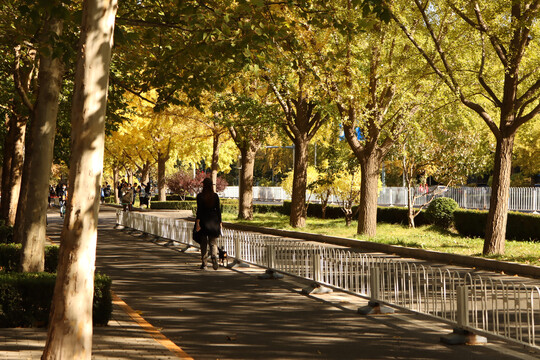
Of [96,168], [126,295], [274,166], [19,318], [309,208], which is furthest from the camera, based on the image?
[274,166]

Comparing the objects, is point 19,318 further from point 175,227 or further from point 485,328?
point 175,227

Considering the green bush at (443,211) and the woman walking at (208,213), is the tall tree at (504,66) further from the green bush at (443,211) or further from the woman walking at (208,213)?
the green bush at (443,211)

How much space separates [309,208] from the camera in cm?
3975

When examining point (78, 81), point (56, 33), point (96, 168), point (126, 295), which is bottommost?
point (126, 295)

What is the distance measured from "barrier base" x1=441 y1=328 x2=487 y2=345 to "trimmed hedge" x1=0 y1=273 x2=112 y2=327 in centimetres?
404

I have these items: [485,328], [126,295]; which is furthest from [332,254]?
[485,328]

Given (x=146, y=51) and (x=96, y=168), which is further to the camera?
(x=146, y=51)

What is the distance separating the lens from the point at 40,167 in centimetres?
1065

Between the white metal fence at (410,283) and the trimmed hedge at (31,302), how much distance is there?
3.70 metres

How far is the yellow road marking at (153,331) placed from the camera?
7.43 m

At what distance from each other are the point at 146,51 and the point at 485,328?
33.2ft

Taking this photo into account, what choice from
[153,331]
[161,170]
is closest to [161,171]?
[161,170]

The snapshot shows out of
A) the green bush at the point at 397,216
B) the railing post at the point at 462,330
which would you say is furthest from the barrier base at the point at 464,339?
the green bush at the point at 397,216

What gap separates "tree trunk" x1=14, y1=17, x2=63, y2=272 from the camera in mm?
10695
